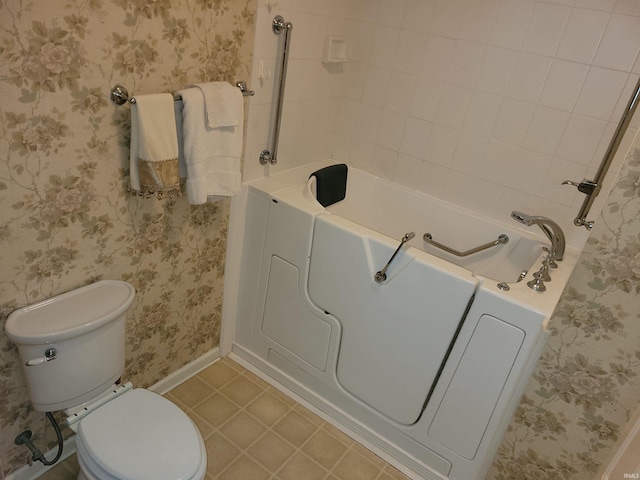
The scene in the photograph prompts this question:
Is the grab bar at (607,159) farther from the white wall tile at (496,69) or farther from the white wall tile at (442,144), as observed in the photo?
the white wall tile at (442,144)

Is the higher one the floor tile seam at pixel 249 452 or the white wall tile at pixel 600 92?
the white wall tile at pixel 600 92

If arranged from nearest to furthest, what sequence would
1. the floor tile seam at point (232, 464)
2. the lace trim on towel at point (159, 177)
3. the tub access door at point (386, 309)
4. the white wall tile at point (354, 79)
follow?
the lace trim on towel at point (159, 177)
the tub access door at point (386, 309)
the floor tile seam at point (232, 464)
the white wall tile at point (354, 79)

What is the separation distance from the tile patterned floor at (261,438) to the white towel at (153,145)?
3.34 ft

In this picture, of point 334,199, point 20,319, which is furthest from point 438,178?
point 20,319

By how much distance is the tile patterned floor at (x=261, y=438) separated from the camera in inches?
66.9

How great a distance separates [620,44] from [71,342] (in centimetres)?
211

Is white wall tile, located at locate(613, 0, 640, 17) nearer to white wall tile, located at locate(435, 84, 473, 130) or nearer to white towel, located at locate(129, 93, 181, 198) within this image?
white wall tile, located at locate(435, 84, 473, 130)

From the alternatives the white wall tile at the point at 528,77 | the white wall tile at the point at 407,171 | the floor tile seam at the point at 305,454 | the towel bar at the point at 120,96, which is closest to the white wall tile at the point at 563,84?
the white wall tile at the point at 528,77

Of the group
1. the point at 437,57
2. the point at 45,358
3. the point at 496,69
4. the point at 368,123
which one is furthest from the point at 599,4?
the point at 45,358

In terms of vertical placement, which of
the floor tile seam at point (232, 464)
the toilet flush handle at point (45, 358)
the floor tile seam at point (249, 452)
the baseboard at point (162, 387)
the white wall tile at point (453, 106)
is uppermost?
the white wall tile at point (453, 106)

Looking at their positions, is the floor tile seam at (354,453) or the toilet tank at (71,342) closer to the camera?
the toilet tank at (71,342)

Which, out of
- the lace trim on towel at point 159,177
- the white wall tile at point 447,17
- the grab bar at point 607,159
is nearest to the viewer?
the lace trim on towel at point 159,177

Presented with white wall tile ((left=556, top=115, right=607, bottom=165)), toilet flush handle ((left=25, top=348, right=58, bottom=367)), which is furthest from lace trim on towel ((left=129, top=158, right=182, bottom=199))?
white wall tile ((left=556, top=115, right=607, bottom=165))

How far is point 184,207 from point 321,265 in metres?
0.58
